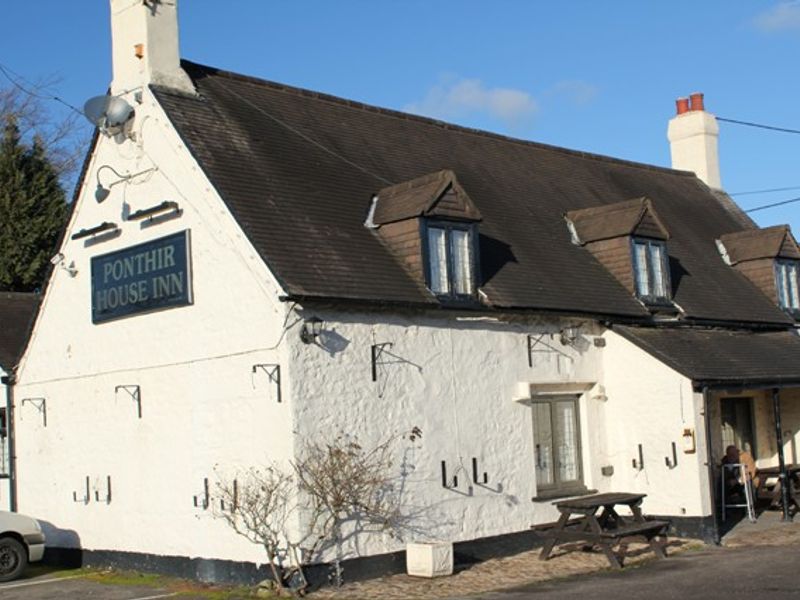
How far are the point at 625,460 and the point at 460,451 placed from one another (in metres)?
3.73

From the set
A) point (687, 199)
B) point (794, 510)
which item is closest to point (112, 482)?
point (794, 510)

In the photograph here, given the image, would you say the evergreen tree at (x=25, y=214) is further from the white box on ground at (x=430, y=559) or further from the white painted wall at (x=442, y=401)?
the white box on ground at (x=430, y=559)

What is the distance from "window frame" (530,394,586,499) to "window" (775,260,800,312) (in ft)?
23.5

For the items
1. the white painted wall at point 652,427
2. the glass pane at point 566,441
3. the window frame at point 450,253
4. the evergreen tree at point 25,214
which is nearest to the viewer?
the window frame at point 450,253

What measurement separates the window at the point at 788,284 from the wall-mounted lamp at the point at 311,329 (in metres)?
12.4

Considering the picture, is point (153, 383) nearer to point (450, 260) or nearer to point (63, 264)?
point (63, 264)

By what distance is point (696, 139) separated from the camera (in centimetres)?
2823

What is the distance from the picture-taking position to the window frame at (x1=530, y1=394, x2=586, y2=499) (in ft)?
55.6

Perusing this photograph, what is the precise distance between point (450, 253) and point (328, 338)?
9.26 ft

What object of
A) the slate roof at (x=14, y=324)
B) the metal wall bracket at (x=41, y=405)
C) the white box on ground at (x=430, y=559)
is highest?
the slate roof at (x=14, y=324)

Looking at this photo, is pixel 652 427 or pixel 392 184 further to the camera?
pixel 392 184

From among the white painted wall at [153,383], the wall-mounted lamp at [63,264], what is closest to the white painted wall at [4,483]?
the white painted wall at [153,383]

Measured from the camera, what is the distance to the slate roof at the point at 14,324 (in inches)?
763

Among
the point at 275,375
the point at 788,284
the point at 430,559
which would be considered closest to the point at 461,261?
the point at 275,375
